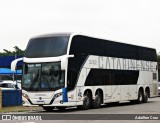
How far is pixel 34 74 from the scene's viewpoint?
2203 centimetres

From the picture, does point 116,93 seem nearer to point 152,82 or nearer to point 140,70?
point 140,70

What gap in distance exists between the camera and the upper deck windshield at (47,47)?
71.3ft

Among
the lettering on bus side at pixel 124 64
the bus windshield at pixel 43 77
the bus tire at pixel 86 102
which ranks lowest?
the bus tire at pixel 86 102

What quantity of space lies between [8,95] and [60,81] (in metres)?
6.90

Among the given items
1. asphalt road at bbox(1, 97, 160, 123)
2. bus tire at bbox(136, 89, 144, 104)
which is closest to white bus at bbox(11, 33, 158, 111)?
asphalt road at bbox(1, 97, 160, 123)

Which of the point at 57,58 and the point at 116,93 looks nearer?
the point at 57,58

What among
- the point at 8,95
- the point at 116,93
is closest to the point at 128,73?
the point at 116,93

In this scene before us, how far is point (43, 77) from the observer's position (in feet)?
71.5

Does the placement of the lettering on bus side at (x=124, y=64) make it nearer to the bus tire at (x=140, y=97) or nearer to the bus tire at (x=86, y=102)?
the bus tire at (x=140, y=97)

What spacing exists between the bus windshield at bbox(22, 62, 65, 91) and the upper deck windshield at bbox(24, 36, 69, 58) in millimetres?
491

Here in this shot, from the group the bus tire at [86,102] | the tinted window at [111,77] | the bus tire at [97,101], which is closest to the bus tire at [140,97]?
the tinted window at [111,77]

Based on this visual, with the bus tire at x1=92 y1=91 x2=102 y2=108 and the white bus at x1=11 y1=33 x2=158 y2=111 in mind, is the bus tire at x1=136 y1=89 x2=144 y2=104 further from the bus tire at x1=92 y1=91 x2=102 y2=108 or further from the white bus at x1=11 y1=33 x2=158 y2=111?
the bus tire at x1=92 y1=91 x2=102 y2=108

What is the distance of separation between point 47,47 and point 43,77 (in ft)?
4.71

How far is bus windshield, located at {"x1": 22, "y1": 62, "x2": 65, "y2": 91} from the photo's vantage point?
21453 millimetres
